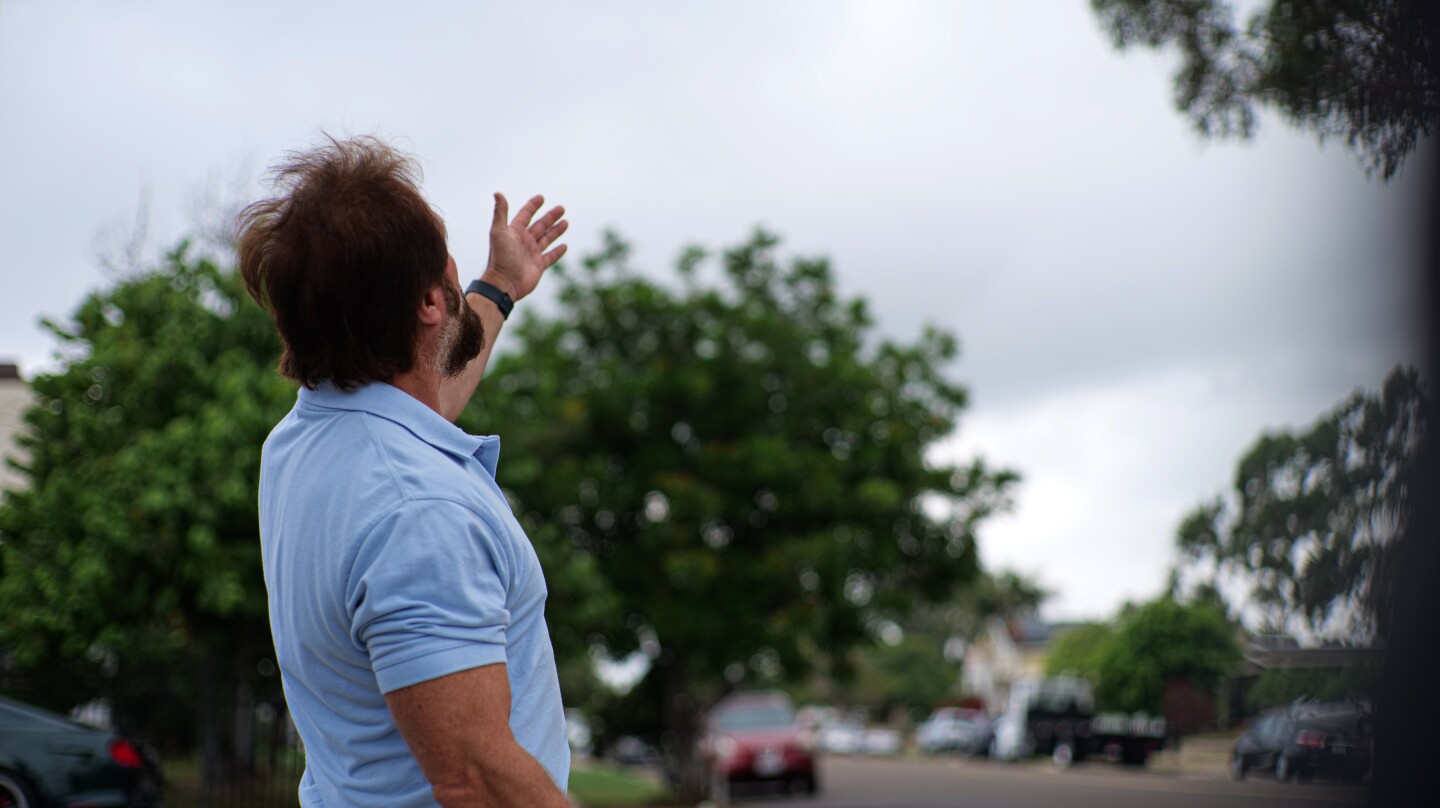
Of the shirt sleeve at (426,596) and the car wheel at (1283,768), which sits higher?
the shirt sleeve at (426,596)

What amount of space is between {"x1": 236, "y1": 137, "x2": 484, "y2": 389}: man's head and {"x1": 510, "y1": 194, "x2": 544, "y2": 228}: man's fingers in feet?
2.84

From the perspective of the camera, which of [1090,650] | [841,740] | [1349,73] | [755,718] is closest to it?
[1349,73]

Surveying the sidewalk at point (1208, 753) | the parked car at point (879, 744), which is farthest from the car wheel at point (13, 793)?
the parked car at point (879, 744)

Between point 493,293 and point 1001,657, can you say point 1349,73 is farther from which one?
point 1001,657

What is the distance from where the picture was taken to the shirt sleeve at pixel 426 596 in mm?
1484

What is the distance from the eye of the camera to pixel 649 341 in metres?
22.0

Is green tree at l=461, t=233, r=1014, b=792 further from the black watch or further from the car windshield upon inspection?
the black watch

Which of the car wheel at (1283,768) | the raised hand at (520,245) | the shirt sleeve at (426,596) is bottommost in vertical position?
the car wheel at (1283,768)

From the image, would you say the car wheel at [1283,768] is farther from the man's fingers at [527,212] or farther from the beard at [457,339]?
the man's fingers at [527,212]

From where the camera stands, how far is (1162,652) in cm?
515

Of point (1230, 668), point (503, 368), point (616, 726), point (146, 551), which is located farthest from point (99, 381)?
point (616, 726)

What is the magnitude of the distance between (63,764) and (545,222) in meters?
7.88

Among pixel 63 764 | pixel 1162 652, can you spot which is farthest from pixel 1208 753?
pixel 63 764

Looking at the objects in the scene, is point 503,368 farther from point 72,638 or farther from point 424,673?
point 424,673
